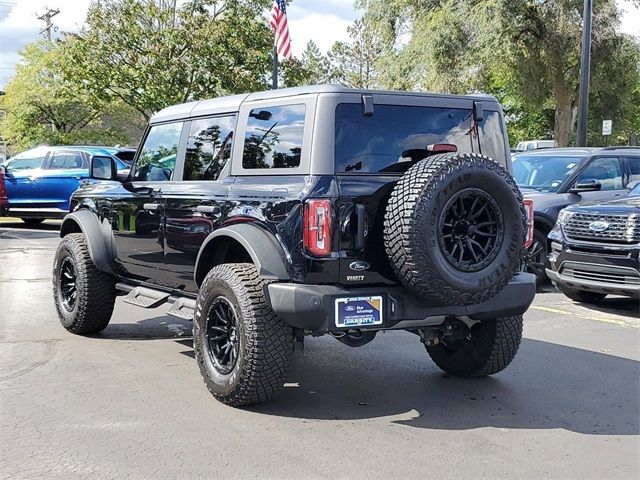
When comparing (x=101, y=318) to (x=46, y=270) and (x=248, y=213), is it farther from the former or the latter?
(x=46, y=270)

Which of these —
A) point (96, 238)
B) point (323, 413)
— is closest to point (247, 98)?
point (96, 238)

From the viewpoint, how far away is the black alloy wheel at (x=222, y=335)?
455 cm

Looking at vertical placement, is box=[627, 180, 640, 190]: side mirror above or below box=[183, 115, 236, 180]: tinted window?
below

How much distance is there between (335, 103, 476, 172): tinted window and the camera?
14.5 feet

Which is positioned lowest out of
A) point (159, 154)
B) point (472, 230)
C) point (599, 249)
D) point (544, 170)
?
point (599, 249)

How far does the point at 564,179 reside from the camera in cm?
999

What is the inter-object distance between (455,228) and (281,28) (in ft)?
48.7

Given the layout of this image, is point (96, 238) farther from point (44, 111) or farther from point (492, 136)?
point (44, 111)

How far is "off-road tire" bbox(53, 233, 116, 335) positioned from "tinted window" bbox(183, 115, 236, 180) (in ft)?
4.76

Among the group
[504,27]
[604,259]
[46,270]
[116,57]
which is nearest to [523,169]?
[604,259]

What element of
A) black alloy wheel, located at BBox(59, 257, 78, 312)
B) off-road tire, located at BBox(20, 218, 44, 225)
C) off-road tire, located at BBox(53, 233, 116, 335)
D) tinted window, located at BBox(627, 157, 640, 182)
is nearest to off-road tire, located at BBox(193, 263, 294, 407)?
off-road tire, located at BBox(53, 233, 116, 335)

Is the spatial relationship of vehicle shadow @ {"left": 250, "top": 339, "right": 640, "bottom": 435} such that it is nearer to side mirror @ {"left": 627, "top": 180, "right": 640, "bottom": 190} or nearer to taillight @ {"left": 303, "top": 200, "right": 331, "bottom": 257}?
taillight @ {"left": 303, "top": 200, "right": 331, "bottom": 257}

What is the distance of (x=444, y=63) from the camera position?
24.5m

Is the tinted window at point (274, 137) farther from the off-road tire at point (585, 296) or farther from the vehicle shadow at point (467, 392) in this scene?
the off-road tire at point (585, 296)
